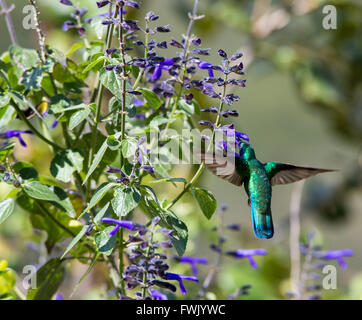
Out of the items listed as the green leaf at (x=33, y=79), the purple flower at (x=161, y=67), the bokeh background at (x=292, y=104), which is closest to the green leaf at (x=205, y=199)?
the purple flower at (x=161, y=67)

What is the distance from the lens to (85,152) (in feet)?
3.52

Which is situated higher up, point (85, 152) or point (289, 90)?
point (289, 90)

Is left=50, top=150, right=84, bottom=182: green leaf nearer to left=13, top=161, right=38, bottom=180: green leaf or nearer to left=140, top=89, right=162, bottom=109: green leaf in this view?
left=13, top=161, right=38, bottom=180: green leaf

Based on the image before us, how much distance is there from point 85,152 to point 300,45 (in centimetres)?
310

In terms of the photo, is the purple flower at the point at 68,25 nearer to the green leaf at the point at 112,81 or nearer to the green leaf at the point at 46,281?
the green leaf at the point at 112,81

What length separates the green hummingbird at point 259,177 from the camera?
107 cm

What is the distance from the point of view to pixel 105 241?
89 cm

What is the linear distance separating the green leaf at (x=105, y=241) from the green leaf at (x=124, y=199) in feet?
0.26

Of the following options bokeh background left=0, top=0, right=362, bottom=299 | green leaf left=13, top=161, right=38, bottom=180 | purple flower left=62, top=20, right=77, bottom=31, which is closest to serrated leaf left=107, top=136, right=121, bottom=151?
green leaf left=13, top=161, right=38, bottom=180

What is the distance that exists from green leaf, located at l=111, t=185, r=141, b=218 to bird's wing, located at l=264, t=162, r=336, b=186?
41 centimetres

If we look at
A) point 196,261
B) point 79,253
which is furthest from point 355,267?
point 79,253

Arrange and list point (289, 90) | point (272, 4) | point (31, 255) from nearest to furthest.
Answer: point (31, 255) < point (272, 4) < point (289, 90)
